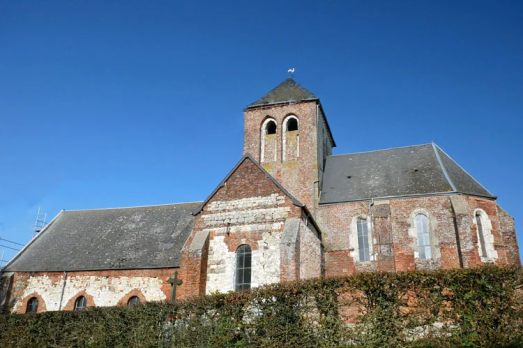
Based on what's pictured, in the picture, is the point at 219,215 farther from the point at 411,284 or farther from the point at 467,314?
the point at 467,314

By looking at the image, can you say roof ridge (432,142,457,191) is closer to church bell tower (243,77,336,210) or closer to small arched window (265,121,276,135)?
church bell tower (243,77,336,210)

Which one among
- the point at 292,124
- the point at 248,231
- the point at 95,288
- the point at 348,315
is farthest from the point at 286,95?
the point at 348,315

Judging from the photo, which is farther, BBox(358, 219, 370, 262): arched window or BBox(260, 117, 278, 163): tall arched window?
BBox(260, 117, 278, 163): tall arched window

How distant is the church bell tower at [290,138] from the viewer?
77.3 feet

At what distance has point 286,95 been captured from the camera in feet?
86.3

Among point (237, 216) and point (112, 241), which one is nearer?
point (237, 216)

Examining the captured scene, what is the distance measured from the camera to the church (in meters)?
17.0

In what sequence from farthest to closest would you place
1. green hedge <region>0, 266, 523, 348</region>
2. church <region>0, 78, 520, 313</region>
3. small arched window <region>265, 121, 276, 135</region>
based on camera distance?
small arched window <region>265, 121, 276, 135</region>, church <region>0, 78, 520, 313</region>, green hedge <region>0, 266, 523, 348</region>

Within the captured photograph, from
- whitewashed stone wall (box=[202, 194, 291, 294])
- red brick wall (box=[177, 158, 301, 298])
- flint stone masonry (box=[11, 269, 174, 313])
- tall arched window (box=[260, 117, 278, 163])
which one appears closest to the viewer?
whitewashed stone wall (box=[202, 194, 291, 294])

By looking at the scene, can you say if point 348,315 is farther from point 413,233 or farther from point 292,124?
point 292,124

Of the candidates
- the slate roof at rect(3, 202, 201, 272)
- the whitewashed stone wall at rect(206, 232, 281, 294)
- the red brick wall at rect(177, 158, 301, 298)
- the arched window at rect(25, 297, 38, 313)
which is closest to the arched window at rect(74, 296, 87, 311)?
the slate roof at rect(3, 202, 201, 272)

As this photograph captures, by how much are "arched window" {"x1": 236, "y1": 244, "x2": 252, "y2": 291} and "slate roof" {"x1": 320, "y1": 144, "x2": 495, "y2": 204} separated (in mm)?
6789

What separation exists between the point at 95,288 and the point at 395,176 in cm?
1719

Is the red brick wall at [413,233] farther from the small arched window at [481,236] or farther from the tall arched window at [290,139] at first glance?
the tall arched window at [290,139]
